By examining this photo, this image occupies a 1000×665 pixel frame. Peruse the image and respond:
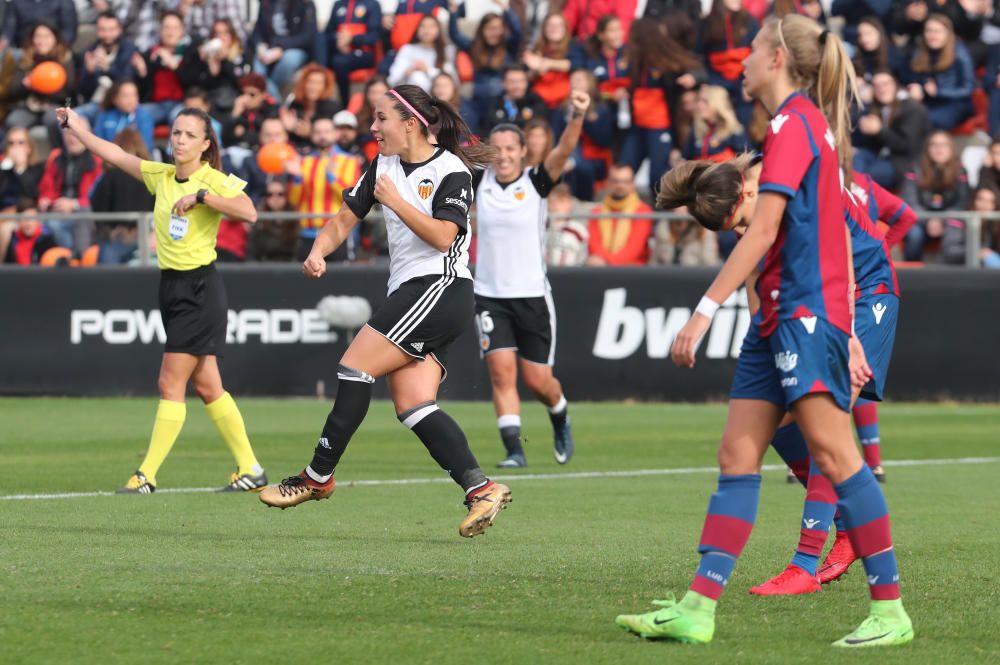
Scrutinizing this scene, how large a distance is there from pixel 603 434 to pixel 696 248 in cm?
377

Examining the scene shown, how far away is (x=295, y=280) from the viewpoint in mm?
19062

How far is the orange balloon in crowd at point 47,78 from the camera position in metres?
23.3

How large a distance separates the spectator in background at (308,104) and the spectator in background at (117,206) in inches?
99.8

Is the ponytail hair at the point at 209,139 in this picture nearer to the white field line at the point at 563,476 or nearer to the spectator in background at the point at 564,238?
the white field line at the point at 563,476

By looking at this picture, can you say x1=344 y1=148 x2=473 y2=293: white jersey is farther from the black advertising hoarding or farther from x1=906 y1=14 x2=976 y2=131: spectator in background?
x1=906 y1=14 x2=976 y2=131: spectator in background

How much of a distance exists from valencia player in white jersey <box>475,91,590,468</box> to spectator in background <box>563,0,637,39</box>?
31.0ft

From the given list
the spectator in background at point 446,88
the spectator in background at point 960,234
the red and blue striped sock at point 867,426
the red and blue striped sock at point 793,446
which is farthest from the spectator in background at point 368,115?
the red and blue striped sock at point 793,446

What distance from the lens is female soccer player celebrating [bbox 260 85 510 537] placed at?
812 cm

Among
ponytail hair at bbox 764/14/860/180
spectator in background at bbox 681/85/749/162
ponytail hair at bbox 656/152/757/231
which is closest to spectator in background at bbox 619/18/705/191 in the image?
spectator in background at bbox 681/85/749/162

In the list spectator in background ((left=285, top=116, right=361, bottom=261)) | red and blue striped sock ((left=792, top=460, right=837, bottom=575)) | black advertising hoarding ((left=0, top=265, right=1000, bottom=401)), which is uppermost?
red and blue striped sock ((left=792, top=460, right=837, bottom=575))

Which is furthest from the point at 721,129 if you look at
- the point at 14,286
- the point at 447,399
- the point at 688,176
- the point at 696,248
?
the point at 688,176

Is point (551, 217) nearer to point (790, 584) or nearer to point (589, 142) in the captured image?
point (589, 142)

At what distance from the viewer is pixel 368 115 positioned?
Result: 21562 mm

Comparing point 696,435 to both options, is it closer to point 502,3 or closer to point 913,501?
point 913,501
